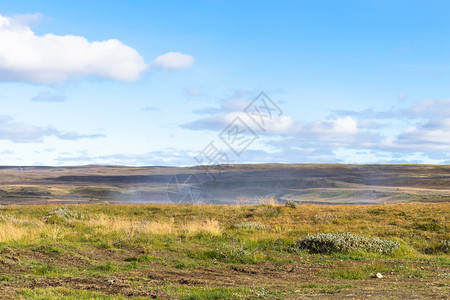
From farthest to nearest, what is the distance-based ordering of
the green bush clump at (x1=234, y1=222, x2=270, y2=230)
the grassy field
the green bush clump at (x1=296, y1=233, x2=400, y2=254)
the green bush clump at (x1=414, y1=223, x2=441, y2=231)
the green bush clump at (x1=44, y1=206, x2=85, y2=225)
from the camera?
the green bush clump at (x1=44, y1=206, x2=85, y2=225), the green bush clump at (x1=234, y1=222, x2=270, y2=230), the green bush clump at (x1=414, y1=223, x2=441, y2=231), the green bush clump at (x1=296, y1=233, x2=400, y2=254), the grassy field

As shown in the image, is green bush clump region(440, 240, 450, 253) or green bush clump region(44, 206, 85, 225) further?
green bush clump region(44, 206, 85, 225)

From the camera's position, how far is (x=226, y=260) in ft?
44.1

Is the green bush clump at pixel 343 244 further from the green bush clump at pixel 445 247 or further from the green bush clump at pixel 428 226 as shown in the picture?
the green bush clump at pixel 428 226

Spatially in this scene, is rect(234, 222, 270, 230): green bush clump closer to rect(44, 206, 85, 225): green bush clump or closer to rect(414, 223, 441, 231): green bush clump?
rect(414, 223, 441, 231): green bush clump

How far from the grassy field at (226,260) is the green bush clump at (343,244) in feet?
0.32

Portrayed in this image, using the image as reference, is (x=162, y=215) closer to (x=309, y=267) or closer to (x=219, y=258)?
(x=219, y=258)

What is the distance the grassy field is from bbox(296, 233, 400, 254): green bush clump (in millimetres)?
96

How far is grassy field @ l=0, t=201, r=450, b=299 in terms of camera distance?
8859 mm

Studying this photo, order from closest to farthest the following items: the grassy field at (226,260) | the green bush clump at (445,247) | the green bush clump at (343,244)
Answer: the grassy field at (226,260) < the green bush clump at (343,244) < the green bush clump at (445,247)

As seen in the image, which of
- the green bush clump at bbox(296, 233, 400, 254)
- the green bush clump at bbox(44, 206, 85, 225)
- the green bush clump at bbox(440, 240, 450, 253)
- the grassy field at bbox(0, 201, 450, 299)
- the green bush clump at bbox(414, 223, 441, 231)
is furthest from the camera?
the green bush clump at bbox(44, 206, 85, 225)

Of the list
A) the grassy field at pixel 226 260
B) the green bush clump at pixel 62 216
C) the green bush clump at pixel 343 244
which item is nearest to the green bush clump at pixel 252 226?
the grassy field at pixel 226 260

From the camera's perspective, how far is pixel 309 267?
12391 mm

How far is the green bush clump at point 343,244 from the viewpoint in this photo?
49.4 feet

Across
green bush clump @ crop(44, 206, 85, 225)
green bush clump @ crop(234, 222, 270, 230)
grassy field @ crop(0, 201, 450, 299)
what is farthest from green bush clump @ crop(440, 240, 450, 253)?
green bush clump @ crop(44, 206, 85, 225)
